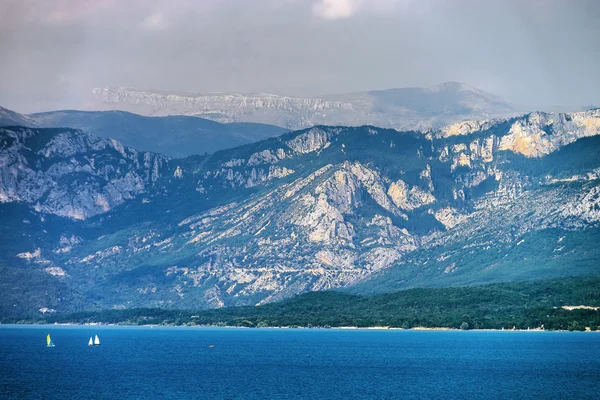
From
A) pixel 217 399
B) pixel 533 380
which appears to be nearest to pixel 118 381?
pixel 217 399

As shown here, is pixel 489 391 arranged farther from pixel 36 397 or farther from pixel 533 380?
pixel 36 397

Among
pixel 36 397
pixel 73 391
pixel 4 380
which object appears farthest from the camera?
pixel 4 380

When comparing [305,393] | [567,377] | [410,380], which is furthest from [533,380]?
[305,393]

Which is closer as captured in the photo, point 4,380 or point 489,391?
point 489,391

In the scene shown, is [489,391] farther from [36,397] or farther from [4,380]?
[4,380]

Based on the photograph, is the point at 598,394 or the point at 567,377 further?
the point at 567,377

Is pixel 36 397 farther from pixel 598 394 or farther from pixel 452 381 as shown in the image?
pixel 598 394

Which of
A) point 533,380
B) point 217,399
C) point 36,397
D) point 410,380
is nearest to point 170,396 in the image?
point 217,399

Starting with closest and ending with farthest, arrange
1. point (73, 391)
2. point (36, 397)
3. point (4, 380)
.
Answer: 1. point (36, 397)
2. point (73, 391)
3. point (4, 380)
